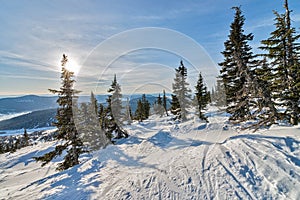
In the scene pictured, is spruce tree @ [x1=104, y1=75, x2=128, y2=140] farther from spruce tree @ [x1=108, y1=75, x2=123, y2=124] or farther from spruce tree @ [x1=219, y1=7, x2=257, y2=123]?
spruce tree @ [x1=219, y1=7, x2=257, y2=123]

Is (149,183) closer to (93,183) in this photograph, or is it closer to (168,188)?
(168,188)

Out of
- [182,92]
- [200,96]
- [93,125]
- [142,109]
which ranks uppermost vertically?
[182,92]

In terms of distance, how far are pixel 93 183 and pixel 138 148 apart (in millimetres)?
5483

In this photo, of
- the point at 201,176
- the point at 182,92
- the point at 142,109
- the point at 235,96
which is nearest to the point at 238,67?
the point at 235,96

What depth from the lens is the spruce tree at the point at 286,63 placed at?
33.6 ft

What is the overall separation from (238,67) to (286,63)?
12.8 feet

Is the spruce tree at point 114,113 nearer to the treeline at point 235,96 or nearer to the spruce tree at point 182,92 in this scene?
the treeline at point 235,96

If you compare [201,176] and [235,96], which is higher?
[235,96]

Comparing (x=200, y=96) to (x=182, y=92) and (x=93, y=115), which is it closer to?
(x=182, y=92)

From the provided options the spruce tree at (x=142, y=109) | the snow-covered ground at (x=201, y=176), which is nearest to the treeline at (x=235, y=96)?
the snow-covered ground at (x=201, y=176)

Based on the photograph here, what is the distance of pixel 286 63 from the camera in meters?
10.6

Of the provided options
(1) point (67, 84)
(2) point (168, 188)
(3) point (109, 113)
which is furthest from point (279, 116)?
(3) point (109, 113)

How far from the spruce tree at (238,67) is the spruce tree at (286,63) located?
191 centimetres

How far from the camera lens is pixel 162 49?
41.3 ft
